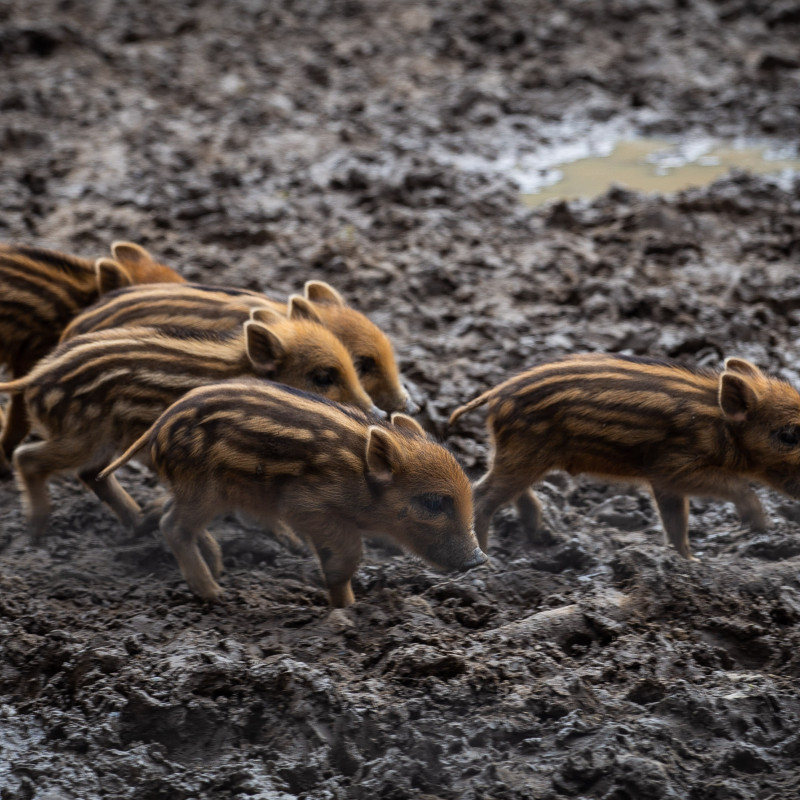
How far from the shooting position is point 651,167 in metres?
7.42

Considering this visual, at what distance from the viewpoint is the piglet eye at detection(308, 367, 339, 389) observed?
4.44 meters

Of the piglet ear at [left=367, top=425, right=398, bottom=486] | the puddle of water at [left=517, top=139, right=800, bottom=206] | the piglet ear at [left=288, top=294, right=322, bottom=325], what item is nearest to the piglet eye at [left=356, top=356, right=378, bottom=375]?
the piglet ear at [left=288, top=294, right=322, bottom=325]

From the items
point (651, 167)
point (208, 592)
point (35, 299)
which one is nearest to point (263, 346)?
point (208, 592)

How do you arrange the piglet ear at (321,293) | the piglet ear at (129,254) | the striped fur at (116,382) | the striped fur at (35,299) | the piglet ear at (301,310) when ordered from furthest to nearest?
the piglet ear at (129,254) → the piglet ear at (321,293) → the striped fur at (35,299) → the piglet ear at (301,310) → the striped fur at (116,382)

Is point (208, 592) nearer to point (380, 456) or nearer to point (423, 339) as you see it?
point (380, 456)

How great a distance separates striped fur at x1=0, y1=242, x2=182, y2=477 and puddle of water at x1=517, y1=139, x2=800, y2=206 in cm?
298

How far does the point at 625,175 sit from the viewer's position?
7.34m

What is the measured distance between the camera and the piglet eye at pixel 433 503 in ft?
12.5

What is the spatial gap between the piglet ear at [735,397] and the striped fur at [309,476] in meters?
0.89

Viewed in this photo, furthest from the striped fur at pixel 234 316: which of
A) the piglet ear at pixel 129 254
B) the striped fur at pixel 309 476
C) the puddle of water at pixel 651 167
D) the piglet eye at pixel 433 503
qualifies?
the puddle of water at pixel 651 167

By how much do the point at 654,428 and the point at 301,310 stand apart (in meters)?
1.46

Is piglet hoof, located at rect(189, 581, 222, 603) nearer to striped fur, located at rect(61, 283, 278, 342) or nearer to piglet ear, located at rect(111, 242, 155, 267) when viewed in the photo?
striped fur, located at rect(61, 283, 278, 342)

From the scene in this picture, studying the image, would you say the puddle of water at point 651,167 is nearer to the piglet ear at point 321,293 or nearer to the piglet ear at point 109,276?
the piglet ear at point 321,293

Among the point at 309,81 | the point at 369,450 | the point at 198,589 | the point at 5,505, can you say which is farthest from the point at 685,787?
the point at 309,81
